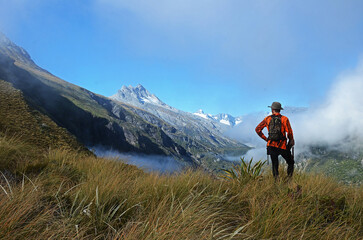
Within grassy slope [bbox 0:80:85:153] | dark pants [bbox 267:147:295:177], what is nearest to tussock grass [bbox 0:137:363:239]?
dark pants [bbox 267:147:295:177]

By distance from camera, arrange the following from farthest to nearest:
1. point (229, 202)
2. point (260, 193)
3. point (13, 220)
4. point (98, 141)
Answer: point (98, 141) → point (260, 193) → point (229, 202) → point (13, 220)

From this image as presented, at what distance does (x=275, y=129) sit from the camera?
633 centimetres

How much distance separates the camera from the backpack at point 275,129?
627 centimetres

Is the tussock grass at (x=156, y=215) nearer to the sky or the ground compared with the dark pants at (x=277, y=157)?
nearer to the ground

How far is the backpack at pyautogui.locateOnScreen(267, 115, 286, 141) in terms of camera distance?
6.27m

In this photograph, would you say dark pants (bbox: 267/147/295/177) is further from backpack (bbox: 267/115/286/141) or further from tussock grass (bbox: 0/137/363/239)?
tussock grass (bbox: 0/137/363/239)

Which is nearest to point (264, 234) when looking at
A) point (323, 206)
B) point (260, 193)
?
point (260, 193)

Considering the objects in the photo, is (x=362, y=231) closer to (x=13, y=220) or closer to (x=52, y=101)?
(x=13, y=220)

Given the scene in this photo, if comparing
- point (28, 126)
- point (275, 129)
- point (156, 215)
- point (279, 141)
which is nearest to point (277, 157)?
point (279, 141)

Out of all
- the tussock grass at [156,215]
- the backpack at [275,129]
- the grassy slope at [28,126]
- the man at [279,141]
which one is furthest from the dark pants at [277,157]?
the grassy slope at [28,126]

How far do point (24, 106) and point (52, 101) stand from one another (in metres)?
171

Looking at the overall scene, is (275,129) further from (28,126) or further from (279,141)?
(28,126)

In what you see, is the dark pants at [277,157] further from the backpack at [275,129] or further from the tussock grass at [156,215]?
the tussock grass at [156,215]

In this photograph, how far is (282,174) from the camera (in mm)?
6266
